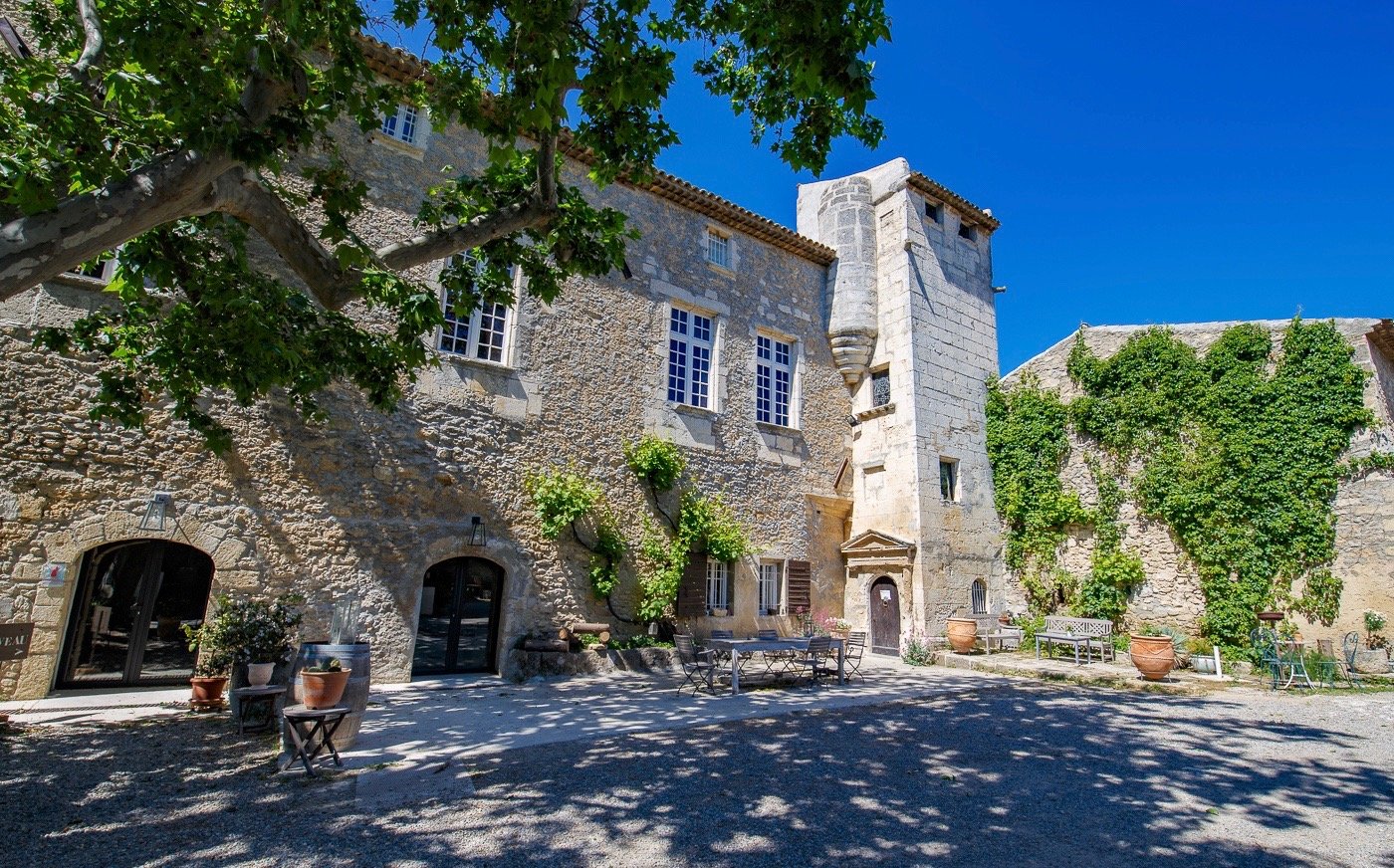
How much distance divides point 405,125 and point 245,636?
7266 mm

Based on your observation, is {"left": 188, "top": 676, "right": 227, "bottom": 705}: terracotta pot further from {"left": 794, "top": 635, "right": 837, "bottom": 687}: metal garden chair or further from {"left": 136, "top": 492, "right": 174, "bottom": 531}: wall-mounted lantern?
{"left": 794, "top": 635, "right": 837, "bottom": 687}: metal garden chair

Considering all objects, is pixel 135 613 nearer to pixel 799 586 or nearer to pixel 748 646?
pixel 748 646

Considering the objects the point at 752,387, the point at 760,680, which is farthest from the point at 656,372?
the point at 760,680

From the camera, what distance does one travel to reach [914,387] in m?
12.5

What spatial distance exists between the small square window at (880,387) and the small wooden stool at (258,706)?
10868 mm

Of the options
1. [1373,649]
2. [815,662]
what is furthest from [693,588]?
[1373,649]

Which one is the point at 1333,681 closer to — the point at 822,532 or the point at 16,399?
the point at 822,532

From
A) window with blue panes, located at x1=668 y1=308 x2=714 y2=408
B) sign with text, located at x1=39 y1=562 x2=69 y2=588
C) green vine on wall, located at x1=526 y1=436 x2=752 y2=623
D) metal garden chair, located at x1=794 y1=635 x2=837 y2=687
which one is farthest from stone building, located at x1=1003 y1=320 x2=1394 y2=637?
sign with text, located at x1=39 y1=562 x2=69 y2=588

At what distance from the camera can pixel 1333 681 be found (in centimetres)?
880

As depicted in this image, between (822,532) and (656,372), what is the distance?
4730 millimetres

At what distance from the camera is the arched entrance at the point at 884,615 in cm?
1198

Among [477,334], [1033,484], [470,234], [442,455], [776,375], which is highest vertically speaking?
[776,375]

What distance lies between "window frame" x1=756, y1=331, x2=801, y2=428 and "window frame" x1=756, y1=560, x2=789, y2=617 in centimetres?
267

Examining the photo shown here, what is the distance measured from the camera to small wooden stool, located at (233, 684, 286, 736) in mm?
5484
